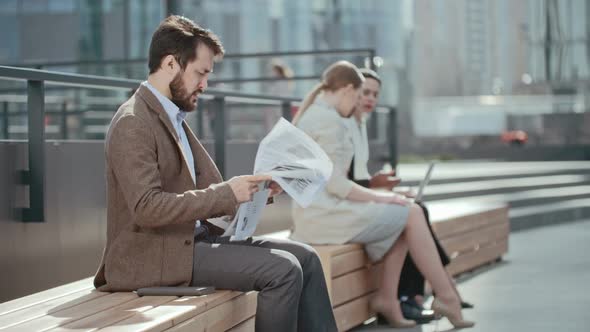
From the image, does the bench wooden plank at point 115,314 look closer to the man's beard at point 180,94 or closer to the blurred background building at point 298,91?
the man's beard at point 180,94

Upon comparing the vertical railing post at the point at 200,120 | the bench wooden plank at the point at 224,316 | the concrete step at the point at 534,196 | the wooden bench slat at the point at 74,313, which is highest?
the vertical railing post at the point at 200,120

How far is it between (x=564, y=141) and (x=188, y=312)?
21.5 metres

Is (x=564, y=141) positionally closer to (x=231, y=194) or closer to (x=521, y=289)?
(x=521, y=289)

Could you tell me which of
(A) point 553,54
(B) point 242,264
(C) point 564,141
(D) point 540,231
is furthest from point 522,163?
(B) point 242,264

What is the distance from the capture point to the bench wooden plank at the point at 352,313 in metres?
6.53

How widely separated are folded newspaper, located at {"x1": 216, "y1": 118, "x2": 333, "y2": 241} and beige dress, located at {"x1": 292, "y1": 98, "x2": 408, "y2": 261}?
2.00m

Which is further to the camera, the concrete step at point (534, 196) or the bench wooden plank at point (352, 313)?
the concrete step at point (534, 196)

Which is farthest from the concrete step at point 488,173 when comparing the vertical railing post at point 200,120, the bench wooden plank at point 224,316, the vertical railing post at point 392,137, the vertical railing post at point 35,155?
the bench wooden plank at point 224,316

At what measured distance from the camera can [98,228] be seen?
637 cm

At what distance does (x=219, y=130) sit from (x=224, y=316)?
10.4 feet

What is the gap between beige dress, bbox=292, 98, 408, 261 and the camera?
259 inches

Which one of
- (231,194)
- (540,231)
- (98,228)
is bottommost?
(540,231)

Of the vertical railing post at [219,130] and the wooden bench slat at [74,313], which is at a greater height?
the vertical railing post at [219,130]

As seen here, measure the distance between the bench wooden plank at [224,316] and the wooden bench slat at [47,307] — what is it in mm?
455
